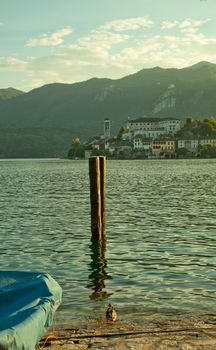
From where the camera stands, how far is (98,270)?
70.7ft

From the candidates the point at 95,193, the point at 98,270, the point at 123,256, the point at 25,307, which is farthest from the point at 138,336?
the point at 95,193

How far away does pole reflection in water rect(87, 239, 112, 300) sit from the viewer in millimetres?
18000

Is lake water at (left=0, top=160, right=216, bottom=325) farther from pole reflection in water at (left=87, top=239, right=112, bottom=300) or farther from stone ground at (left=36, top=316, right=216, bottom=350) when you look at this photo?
stone ground at (left=36, top=316, right=216, bottom=350)

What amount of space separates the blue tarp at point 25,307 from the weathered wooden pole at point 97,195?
49.1 feet

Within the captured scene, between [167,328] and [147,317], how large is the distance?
1775mm

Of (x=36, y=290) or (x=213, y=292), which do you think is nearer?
(x=36, y=290)

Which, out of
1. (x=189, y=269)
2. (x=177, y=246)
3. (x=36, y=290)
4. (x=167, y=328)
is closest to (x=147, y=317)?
(x=167, y=328)

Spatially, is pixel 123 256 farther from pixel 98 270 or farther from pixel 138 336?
pixel 138 336

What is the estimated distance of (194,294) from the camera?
1750cm

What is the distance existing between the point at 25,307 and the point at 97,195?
55.4 feet

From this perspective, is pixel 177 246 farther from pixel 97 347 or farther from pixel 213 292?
pixel 97 347

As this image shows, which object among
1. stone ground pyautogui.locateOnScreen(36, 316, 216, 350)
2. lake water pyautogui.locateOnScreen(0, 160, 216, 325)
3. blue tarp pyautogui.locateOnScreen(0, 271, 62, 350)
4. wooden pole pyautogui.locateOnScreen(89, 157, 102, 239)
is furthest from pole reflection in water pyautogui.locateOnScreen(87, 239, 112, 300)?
blue tarp pyautogui.locateOnScreen(0, 271, 62, 350)

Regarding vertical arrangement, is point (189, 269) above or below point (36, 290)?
below

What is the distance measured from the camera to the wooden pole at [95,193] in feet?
86.0
